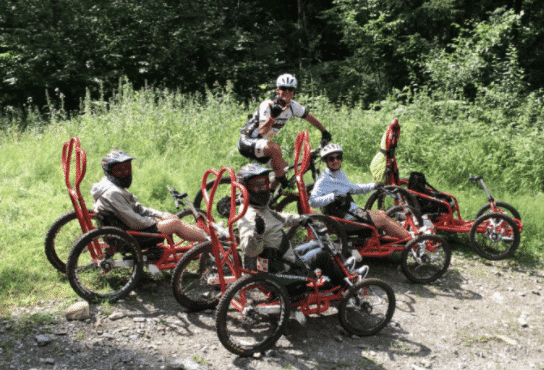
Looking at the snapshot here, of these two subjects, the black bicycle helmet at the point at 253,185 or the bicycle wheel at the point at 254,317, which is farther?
the black bicycle helmet at the point at 253,185

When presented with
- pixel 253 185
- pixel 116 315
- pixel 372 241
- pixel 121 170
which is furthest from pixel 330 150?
pixel 116 315

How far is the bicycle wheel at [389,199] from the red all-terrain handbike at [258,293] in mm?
1539

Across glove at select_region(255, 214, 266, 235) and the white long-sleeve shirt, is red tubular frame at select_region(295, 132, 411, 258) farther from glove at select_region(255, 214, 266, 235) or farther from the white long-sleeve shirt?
glove at select_region(255, 214, 266, 235)

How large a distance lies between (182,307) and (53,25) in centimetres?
1295

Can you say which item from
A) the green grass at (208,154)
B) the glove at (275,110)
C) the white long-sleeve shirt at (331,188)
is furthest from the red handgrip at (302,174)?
the green grass at (208,154)

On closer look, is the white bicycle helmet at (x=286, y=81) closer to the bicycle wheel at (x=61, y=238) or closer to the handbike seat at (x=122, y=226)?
the handbike seat at (x=122, y=226)

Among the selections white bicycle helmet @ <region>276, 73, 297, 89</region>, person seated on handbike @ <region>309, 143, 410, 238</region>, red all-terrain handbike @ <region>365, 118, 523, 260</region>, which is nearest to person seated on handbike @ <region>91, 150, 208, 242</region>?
person seated on handbike @ <region>309, 143, 410, 238</region>

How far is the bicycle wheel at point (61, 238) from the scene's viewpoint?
517 centimetres

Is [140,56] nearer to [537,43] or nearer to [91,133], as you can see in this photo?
[91,133]

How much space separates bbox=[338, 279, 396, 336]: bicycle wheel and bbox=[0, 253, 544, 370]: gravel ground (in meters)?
0.13

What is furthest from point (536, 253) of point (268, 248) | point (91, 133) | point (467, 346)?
point (91, 133)

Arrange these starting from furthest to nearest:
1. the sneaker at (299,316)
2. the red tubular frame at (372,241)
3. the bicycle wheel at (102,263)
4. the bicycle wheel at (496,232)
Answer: the bicycle wheel at (496,232), the red tubular frame at (372,241), the bicycle wheel at (102,263), the sneaker at (299,316)

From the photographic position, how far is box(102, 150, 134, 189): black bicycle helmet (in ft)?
15.9

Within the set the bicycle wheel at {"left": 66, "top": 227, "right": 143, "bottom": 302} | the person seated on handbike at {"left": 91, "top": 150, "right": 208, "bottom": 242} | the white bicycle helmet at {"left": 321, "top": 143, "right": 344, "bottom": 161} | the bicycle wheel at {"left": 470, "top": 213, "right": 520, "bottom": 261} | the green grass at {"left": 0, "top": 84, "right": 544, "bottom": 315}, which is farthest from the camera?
the green grass at {"left": 0, "top": 84, "right": 544, "bottom": 315}
